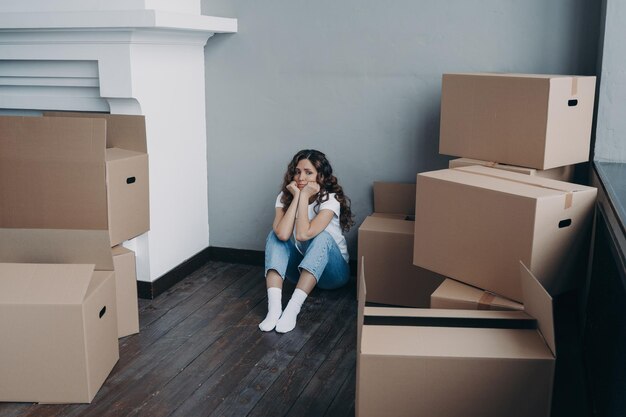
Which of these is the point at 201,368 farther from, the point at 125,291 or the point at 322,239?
the point at 322,239

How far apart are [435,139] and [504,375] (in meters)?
1.62

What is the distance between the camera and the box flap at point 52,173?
2410 millimetres

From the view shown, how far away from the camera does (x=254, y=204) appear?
3402 mm

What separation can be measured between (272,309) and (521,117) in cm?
121

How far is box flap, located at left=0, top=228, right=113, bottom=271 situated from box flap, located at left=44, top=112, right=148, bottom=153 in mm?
598

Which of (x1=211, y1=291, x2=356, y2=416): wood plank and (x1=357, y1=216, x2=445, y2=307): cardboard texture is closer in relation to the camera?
(x1=211, y1=291, x2=356, y2=416): wood plank

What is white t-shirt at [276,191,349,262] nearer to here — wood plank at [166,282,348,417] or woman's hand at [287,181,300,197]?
woman's hand at [287,181,300,197]

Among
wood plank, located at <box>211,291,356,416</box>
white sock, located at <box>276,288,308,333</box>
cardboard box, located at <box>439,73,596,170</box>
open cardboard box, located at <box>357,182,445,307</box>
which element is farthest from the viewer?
open cardboard box, located at <box>357,182,445,307</box>

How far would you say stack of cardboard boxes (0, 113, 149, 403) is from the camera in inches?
80.4

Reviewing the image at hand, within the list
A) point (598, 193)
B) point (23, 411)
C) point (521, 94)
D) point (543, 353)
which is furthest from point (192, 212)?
point (543, 353)

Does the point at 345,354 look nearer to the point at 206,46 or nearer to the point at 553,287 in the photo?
the point at 553,287

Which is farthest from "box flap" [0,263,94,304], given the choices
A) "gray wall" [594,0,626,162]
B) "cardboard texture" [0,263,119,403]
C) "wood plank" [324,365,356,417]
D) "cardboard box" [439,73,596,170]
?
"gray wall" [594,0,626,162]

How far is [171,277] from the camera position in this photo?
10.3 feet

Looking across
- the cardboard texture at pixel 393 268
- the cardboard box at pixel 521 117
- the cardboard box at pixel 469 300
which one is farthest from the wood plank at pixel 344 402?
the cardboard box at pixel 521 117
